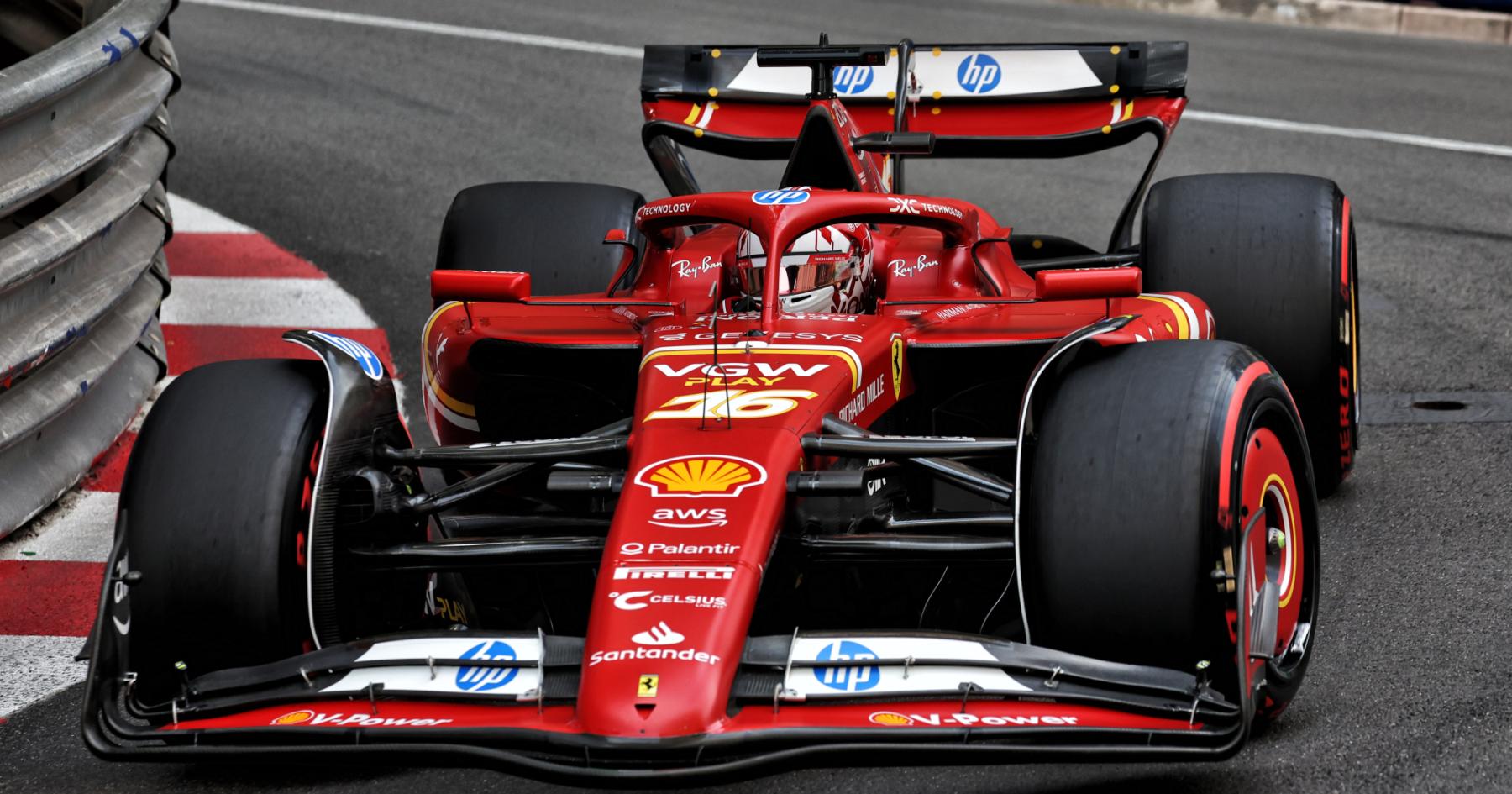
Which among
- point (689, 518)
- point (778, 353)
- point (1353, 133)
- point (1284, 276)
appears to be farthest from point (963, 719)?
point (1353, 133)

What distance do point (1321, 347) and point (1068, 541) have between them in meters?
2.09

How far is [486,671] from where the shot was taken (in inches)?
132

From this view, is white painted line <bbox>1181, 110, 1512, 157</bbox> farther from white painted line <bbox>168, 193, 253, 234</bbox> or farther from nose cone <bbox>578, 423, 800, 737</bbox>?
nose cone <bbox>578, 423, 800, 737</bbox>

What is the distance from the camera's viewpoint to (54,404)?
5285 millimetres

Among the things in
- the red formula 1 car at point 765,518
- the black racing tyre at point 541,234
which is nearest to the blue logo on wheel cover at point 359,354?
the red formula 1 car at point 765,518

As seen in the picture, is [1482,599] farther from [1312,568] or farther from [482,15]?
[482,15]

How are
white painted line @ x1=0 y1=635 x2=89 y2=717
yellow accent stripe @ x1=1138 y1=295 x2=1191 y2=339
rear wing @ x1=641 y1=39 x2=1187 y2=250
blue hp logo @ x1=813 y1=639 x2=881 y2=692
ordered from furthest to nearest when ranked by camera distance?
1. rear wing @ x1=641 y1=39 x2=1187 y2=250
2. yellow accent stripe @ x1=1138 y1=295 x2=1191 y2=339
3. white painted line @ x1=0 y1=635 x2=89 y2=717
4. blue hp logo @ x1=813 y1=639 x2=881 y2=692

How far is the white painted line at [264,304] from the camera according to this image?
7.30 meters

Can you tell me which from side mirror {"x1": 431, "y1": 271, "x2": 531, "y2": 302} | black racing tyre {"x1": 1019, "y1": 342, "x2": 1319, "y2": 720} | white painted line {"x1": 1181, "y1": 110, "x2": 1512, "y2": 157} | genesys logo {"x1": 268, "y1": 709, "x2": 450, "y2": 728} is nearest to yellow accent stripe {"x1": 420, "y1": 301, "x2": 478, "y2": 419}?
side mirror {"x1": 431, "y1": 271, "x2": 531, "y2": 302}

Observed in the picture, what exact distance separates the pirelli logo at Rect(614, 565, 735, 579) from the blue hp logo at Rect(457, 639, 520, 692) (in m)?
0.25

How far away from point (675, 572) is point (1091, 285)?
1.28 metres

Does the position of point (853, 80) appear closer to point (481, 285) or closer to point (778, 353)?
point (481, 285)

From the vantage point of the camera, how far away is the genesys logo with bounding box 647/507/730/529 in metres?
3.55

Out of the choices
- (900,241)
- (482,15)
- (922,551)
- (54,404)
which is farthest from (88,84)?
(482,15)
